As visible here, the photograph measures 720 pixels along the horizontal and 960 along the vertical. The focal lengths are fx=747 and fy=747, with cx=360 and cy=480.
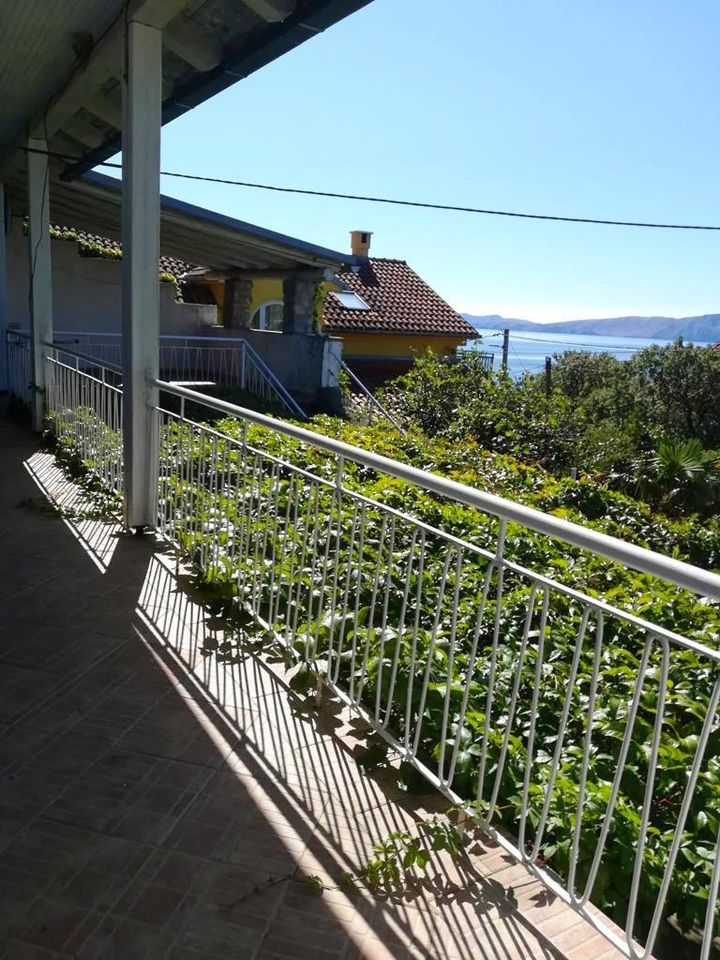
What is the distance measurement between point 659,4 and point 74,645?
9.16 metres

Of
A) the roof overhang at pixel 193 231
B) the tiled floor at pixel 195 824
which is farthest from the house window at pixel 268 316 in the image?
the tiled floor at pixel 195 824

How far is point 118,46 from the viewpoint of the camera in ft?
16.1

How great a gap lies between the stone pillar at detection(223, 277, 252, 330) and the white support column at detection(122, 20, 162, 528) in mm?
12270

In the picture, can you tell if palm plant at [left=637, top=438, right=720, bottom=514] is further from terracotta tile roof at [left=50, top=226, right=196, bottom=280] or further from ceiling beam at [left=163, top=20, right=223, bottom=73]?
terracotta tile roof at [left=50, top=226, right=196, bottom=280]

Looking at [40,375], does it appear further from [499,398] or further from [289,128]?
[289,128]

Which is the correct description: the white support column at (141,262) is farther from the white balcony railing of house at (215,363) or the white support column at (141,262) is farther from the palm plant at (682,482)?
the white balcony railing of house at (215,363)

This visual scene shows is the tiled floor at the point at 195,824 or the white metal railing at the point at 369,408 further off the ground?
the white metal railing at the point at 369,408

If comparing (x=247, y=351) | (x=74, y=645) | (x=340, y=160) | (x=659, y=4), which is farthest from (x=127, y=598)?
(x=340, y=160)

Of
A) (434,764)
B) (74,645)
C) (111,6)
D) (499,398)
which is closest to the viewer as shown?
(434,764)

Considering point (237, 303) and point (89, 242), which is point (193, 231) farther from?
point (89, 242)

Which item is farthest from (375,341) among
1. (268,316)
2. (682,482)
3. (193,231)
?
(682,482)

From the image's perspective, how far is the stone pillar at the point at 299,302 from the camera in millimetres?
15055

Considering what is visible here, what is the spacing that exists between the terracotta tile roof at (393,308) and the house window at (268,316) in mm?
1781

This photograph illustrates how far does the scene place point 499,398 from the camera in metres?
12.1
